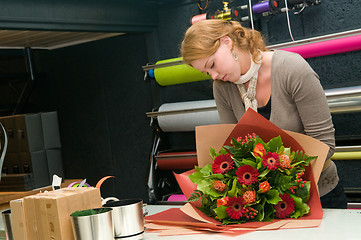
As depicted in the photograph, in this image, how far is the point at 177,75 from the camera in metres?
3.54

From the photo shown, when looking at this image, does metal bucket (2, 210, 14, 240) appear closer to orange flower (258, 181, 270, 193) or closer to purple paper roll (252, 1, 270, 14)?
orange flower (258, 181, 270, 193)

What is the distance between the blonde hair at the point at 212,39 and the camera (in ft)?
5.98

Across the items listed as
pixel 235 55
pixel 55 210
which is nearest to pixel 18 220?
pixel 55 210

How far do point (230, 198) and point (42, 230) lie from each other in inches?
21.7

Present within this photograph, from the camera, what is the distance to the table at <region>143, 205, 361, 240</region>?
51.5 inches

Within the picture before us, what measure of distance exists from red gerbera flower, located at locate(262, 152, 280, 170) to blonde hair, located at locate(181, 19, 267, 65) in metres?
0.52

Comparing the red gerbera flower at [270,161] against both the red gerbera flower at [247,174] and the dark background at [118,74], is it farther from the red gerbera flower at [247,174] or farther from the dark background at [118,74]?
the dark background at [118,74]

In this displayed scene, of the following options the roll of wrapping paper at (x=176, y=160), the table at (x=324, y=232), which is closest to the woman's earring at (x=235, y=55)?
the table at (x=324, y=232)

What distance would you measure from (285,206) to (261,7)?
1.92 m

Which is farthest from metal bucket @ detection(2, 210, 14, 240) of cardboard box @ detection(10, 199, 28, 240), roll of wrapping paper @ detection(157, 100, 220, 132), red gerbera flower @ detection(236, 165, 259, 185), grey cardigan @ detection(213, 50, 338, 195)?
roll of wrapping paper @ detection(157, 100, 220, 132)

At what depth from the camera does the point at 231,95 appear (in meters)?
1.96

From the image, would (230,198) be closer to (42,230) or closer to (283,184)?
(283,184)

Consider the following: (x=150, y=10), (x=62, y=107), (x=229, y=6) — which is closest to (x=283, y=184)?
(x=229, y=6)

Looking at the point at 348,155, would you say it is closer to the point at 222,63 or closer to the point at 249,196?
the point at 222,63
